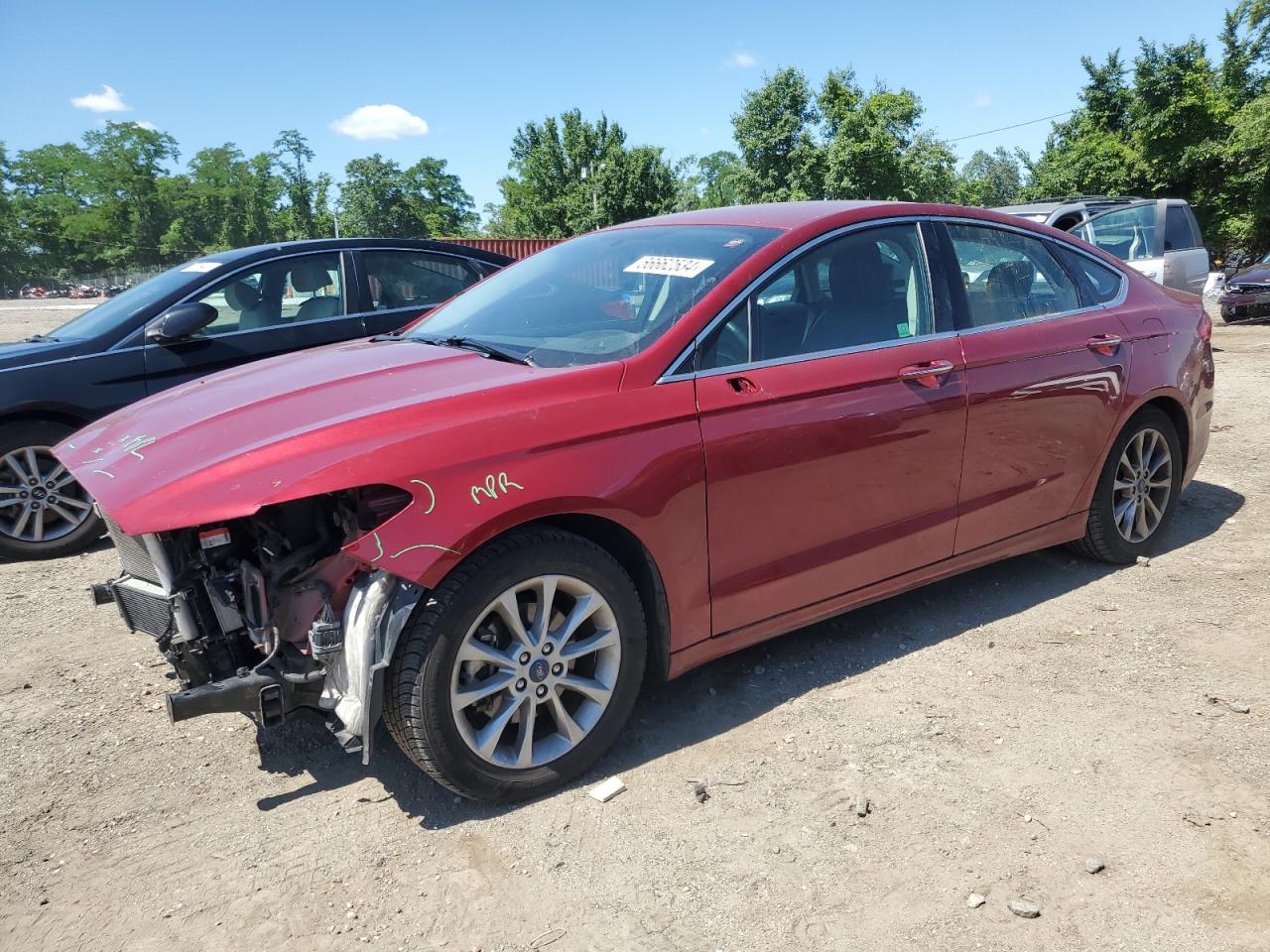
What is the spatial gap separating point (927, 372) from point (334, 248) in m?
4.28

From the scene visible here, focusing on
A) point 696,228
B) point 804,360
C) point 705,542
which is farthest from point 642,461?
point 696,228

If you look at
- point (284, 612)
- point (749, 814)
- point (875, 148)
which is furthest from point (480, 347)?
point (875, 148)

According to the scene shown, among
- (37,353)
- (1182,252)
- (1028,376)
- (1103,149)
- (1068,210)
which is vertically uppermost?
(1103,149)

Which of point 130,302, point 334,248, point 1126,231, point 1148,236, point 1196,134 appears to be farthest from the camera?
point 1196,134

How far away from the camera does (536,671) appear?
2.74m

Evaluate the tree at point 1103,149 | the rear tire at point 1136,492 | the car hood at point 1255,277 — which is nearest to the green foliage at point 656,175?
the tree at point 1103,149

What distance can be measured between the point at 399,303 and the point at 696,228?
3229mm

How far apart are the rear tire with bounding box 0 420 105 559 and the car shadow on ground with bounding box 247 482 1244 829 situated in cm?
305

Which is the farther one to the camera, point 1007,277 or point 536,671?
point 1007,277

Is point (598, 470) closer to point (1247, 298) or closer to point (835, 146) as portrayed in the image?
point (1247, 298)

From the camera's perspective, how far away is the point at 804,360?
3240 mm

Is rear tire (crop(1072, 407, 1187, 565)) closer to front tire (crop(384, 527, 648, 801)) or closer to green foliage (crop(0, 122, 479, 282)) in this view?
front tire (crop(384, 527, 648, 801))

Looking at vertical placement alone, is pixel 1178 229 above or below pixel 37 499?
above

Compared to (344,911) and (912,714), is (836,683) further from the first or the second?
(344,911)
